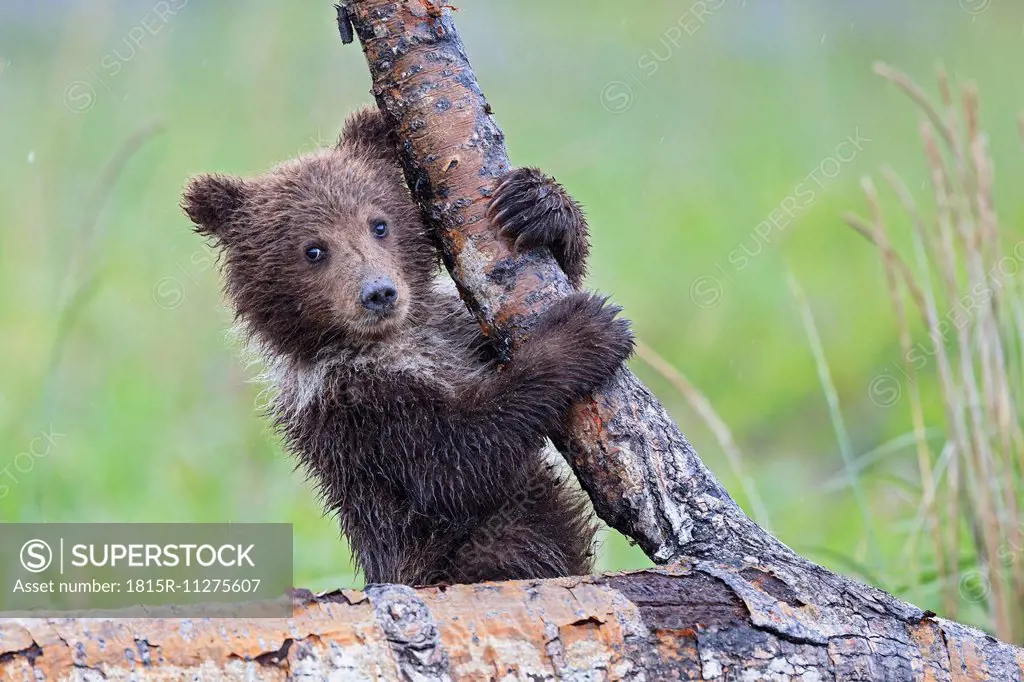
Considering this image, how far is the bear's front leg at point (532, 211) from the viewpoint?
357cm

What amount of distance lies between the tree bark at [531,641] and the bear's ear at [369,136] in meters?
1.95

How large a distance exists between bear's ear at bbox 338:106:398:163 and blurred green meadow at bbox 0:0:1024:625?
4.34 feet

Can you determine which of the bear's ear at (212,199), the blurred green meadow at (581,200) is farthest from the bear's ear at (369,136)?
Answer: the blurred green meadow at (581,200)

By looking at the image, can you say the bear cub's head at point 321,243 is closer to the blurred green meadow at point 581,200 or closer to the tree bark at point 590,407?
the tree bark at point 590,407

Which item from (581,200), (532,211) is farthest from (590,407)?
(581,200)

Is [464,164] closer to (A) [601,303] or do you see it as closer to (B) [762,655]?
(A) [601,303]

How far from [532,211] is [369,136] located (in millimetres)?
987

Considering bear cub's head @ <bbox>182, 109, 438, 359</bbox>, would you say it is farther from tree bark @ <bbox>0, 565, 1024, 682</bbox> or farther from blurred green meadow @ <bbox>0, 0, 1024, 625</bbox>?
tree bark @ <bbox>0, 565, 1024, 682</bbox>

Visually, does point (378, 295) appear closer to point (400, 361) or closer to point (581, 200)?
point (400, 361)

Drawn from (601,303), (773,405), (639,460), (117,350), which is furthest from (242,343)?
(773,405)

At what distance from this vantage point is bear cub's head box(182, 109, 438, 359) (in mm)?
3961

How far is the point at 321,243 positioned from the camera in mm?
4020

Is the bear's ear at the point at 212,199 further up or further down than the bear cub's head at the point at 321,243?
further up

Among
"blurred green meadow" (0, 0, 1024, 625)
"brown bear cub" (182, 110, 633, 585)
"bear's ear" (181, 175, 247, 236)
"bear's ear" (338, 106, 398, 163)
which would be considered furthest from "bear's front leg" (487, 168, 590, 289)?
"blurred green meadow" (0, 0, 1024, 625)
